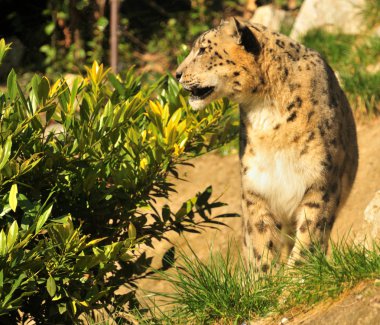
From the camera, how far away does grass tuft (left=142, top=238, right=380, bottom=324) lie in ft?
16.3

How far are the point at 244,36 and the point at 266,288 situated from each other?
178 cm

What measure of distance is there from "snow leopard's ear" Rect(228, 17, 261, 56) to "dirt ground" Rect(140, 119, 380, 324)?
279 centimetres

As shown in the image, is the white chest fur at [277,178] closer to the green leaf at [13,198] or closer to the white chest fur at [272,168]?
the white chest fur at [272,168]

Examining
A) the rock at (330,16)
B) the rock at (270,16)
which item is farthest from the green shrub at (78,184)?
the rock at (270,16)

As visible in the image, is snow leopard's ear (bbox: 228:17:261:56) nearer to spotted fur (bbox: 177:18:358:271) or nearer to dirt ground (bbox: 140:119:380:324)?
spotted fur (bbox: 177:18:358:271)

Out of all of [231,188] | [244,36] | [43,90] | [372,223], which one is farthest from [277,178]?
[231,188]

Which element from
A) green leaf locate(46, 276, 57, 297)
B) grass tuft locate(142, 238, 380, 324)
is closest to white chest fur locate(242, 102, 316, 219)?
grass tuft locate(142, 238, 380, 324)

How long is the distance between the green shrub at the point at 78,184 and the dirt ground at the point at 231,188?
9.85ft

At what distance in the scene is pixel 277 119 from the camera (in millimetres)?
6238

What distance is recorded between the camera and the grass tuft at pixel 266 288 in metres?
4.98

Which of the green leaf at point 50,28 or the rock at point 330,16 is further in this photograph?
the green leaf at point 50,28

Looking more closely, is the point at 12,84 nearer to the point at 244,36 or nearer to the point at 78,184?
the point at 78,184

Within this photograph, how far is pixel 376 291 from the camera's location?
4.75m

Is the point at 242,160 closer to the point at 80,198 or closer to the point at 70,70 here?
the point at 80,198
